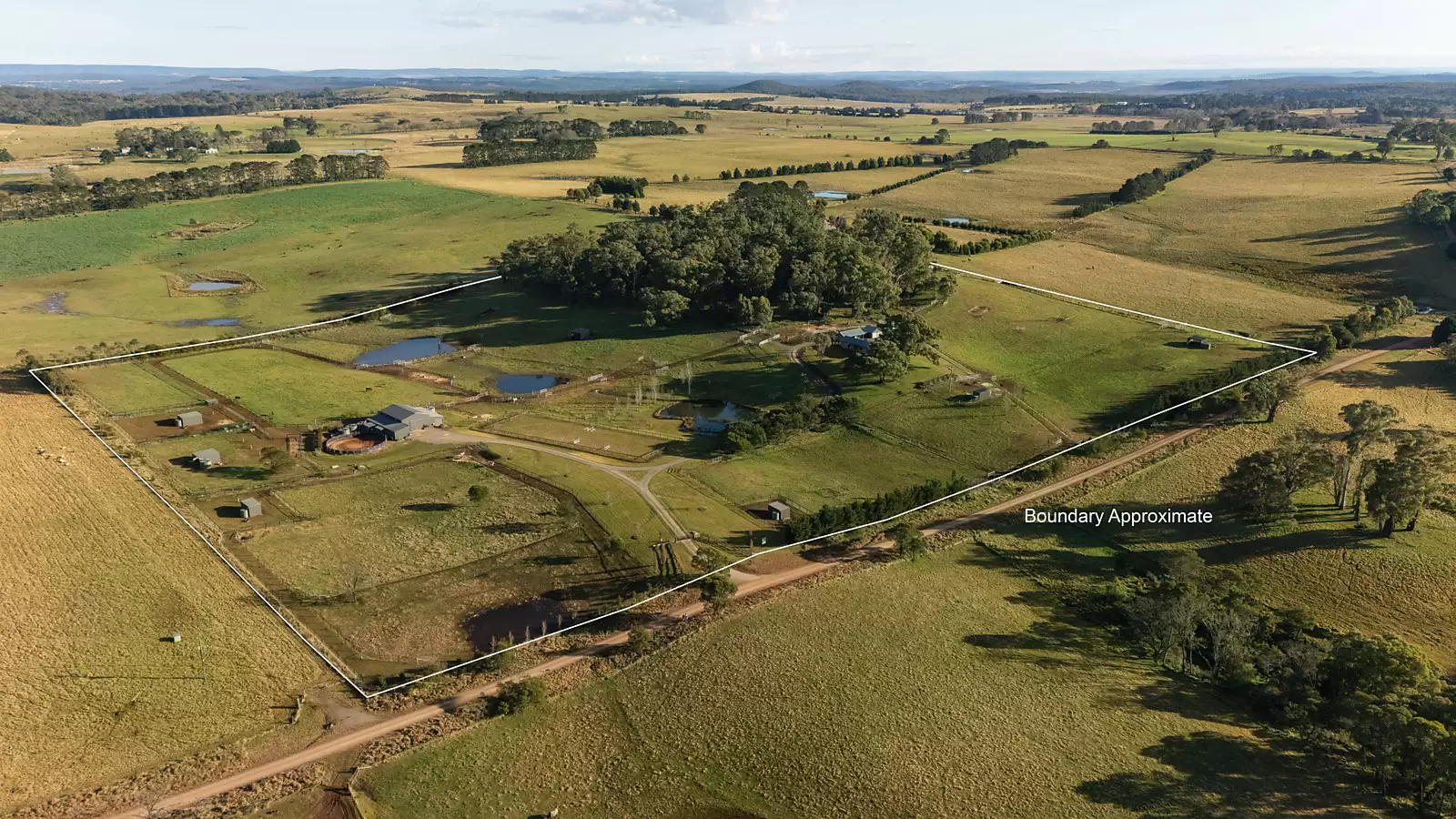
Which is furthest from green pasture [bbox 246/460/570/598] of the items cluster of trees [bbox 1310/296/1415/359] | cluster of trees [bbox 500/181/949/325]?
cluster of trees [bbox 1310/296/1415/359]

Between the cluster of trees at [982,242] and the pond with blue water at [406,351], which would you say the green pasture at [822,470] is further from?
the cluster of trees at [982,242]

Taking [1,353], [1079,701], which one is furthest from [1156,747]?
[1,353]

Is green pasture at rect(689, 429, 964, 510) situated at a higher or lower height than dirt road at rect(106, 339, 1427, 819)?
higher

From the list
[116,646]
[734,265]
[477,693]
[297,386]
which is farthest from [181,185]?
[477,693]

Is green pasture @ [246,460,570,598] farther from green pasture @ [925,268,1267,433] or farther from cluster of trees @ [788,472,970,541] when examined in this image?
green pasture @ [925,268,1267,433]

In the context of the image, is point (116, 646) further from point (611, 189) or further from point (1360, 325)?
point (611, 189)

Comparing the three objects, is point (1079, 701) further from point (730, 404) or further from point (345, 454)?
point (345, 454)
